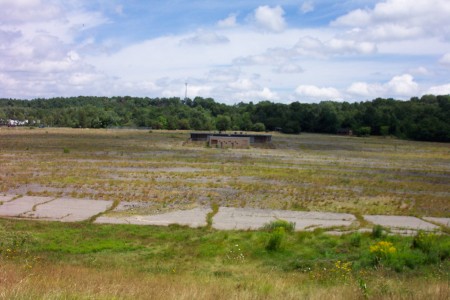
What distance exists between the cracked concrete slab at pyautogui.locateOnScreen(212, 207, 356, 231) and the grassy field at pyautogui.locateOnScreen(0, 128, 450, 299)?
118cm

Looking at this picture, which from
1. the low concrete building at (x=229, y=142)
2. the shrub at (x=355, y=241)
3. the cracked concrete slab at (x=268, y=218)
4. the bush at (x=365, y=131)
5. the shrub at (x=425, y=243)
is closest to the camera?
the shrub at (x=425, y=243)

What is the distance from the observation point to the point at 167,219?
18.6m

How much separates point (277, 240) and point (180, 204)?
30.5ft

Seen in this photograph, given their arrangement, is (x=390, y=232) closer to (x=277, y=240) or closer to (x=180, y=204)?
(x=277, y=240)

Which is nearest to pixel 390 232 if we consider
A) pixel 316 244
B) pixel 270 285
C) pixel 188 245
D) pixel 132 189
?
pixel 316 244

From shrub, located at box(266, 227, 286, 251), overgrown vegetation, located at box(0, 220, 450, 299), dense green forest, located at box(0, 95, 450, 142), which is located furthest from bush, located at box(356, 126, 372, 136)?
shrub, located at box(266, 227, 286, 251)

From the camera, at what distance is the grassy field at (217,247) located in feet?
24.2

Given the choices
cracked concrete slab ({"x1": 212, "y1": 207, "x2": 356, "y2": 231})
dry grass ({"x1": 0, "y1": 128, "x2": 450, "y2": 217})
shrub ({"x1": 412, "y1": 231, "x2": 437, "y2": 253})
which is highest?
shrub ({"x1": 412, "y1": 231, "x2": 437, "y2": 253})

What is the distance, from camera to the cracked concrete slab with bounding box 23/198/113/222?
1778 cm

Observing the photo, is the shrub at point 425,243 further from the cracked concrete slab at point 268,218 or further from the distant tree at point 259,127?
the distant tree at point 259,127

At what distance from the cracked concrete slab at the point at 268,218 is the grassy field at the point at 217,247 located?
1179 millimetres

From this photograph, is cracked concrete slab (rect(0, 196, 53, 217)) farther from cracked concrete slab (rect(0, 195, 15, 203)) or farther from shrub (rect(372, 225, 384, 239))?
shrub (rect(372, 225, 384, 239))

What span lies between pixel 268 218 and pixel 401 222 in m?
5.48

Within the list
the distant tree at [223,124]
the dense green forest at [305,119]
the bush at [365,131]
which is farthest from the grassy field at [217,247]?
the distant tree at [223,124]
